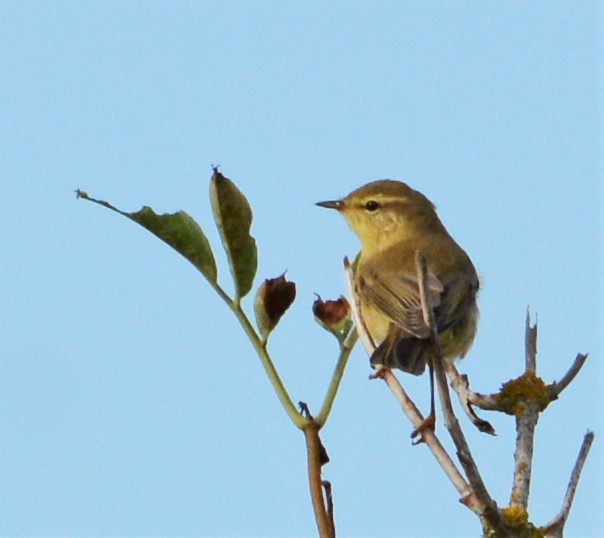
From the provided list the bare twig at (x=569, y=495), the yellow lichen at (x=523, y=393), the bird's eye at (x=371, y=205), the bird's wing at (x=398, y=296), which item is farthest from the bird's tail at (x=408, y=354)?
the bird's eye at (x=371, y=205)

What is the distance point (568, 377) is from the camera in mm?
2750

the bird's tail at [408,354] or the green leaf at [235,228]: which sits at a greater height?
the bird's tail at [408,354]

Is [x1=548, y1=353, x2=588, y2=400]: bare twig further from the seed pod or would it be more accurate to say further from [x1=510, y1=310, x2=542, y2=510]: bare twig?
the seed pod

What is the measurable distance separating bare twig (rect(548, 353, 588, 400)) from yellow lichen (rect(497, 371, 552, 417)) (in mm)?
19

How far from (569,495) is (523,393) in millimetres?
548

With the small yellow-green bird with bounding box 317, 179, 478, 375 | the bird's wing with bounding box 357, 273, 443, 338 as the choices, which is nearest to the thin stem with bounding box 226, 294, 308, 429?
the small yellow-green bird with bounding box 317, 179, 478, 375

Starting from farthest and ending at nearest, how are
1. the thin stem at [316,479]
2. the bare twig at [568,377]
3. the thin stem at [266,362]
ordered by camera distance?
the bare twig at [568,377], the thin stem at [266,362], the thin stem at [316,479]

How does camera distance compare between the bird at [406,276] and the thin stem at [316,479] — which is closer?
the thin stem at [316,479]

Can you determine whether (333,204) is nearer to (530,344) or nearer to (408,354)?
(408,354)

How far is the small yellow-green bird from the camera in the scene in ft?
17.5

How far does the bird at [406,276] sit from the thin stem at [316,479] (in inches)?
73.3

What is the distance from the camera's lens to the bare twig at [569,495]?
212cm

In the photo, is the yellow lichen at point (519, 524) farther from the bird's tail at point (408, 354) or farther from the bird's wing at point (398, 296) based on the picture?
the bird's wing at point (398, 296)

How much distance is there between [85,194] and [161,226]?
0.18 metres
